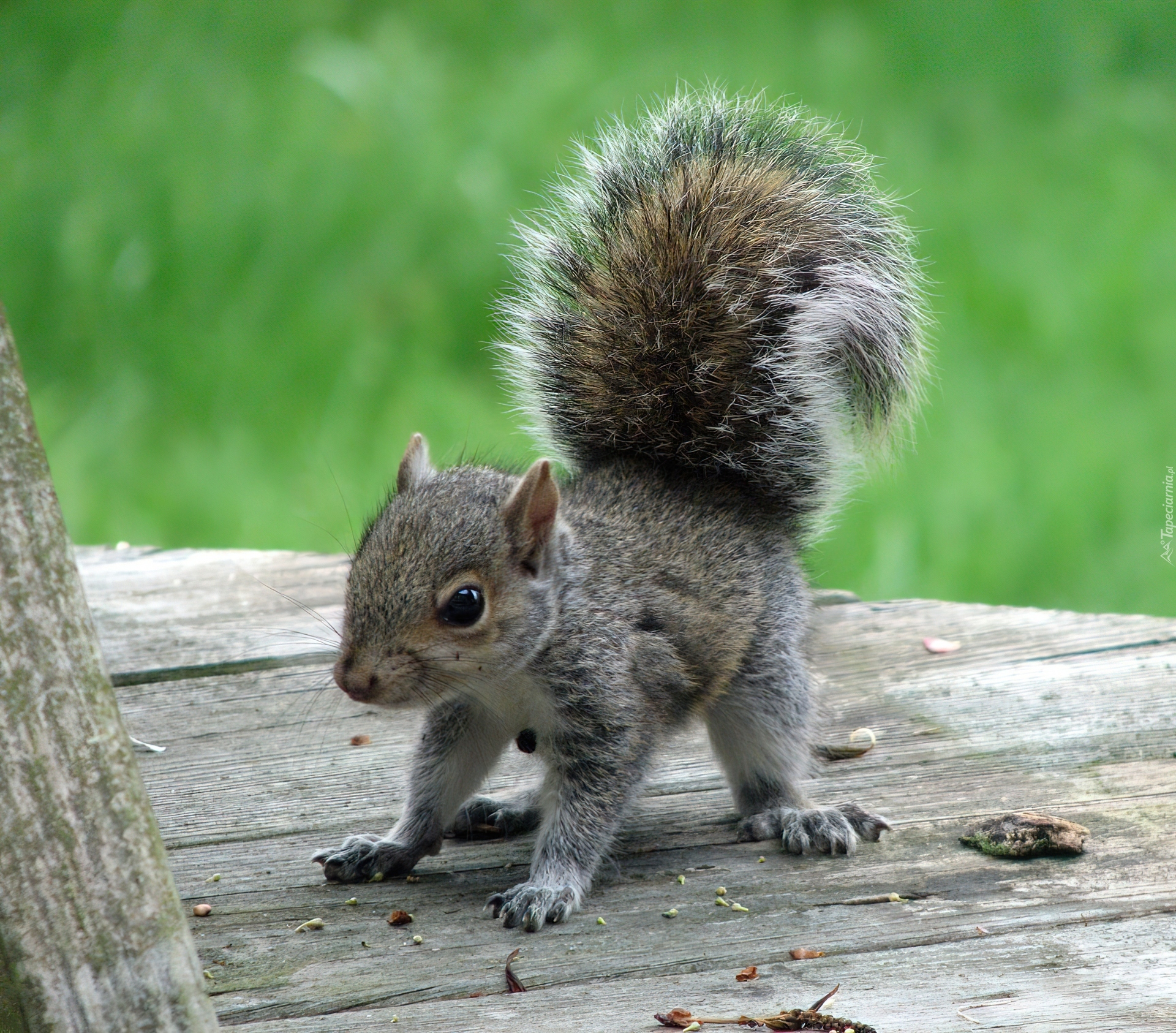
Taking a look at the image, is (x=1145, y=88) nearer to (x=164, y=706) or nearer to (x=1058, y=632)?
(x=1058, y=632)

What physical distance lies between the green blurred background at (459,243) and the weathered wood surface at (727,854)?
3.26 feet

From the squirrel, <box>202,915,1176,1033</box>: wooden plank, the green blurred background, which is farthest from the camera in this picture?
the green blurred background

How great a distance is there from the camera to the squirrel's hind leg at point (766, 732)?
1.87 m

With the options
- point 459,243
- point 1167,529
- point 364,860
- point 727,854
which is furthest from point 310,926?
point 459,243

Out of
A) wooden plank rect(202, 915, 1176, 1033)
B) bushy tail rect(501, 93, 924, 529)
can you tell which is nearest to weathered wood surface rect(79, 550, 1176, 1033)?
wooden plank rect(202, 915, 1176, 1033)

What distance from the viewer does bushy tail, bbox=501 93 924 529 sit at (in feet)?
6.59

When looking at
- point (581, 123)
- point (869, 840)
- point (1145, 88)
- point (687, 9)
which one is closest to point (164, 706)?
point (869, 840)

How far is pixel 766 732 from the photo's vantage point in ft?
6.19

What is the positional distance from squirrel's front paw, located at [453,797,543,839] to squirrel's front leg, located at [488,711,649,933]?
6.6 inches

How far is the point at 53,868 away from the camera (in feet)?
3.23

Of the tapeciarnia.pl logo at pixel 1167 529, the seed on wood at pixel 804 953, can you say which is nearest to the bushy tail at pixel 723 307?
the seed on wood at pixel 804 953

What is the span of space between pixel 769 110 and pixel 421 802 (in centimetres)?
123

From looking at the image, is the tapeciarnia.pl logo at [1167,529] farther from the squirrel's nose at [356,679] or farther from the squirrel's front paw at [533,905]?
the squirrel's nose at [356,679]

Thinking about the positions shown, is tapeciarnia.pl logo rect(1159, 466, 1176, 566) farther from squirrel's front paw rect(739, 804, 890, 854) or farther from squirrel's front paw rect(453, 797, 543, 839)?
squirrel's front paw rect(453, 797, 543, 839)
